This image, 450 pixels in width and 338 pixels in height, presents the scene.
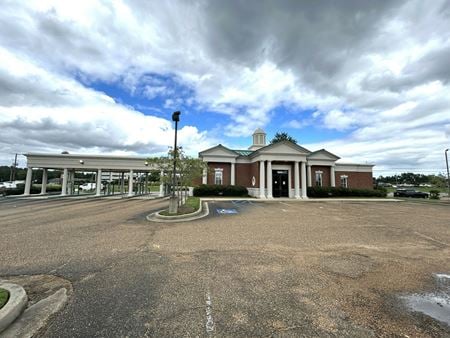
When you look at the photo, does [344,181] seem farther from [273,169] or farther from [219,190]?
[219,190]

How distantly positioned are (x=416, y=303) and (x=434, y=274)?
1.74 m

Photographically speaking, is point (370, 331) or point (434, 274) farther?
point (434, 274)

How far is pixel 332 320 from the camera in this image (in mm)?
3055

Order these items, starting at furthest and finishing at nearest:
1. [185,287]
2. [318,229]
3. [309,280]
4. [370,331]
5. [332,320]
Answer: [318,229]
[309,280]
[185,287]
[332,320]
[370,331]

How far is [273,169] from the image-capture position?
27688 millimetres

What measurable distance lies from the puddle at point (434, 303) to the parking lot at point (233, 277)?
5.2 inches

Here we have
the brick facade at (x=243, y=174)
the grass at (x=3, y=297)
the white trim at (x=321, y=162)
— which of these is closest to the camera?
the grass at (x=3, y=297)

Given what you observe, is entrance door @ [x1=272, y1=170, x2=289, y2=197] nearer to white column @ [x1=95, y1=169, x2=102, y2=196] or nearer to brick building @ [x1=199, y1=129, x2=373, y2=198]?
brick building @ [x1=199, y1=129, x2=373, y2=198]

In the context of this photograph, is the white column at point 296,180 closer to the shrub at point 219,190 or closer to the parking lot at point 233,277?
the shrub at point 219,190

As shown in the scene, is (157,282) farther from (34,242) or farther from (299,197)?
(299,197)

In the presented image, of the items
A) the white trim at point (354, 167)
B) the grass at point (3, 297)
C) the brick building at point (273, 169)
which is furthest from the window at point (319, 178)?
the grass at point (3, 297)

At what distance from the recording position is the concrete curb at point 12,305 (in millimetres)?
2912

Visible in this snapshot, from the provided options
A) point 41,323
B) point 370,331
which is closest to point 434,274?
point 370,331

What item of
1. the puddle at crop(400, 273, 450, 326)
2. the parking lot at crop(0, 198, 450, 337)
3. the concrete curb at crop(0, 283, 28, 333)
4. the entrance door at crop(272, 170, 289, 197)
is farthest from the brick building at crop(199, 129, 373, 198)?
the puddle at crop(400, 273, 450, 326)
